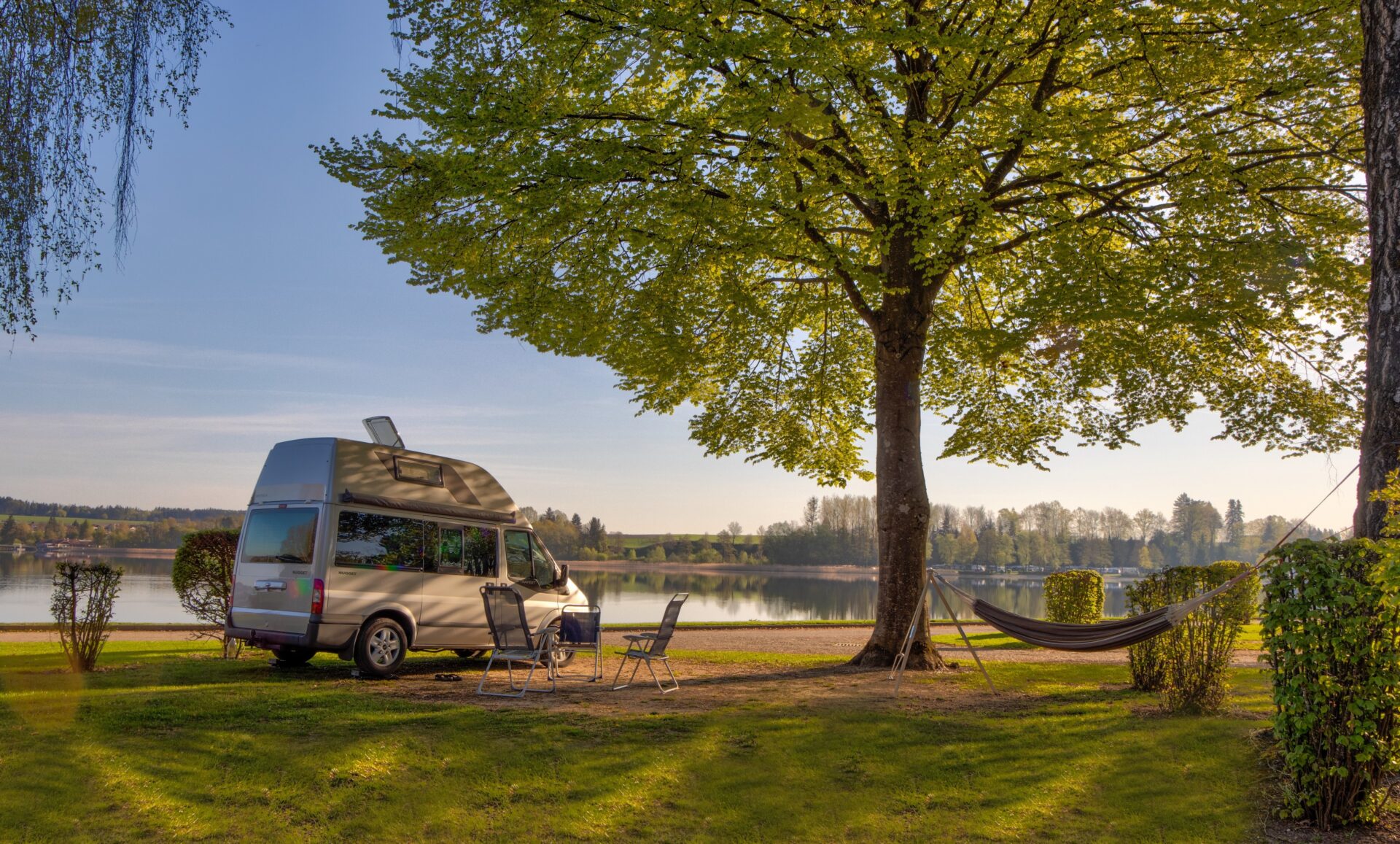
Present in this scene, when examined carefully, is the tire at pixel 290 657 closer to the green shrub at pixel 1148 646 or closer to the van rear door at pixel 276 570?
the van rear door at pixel 276 570

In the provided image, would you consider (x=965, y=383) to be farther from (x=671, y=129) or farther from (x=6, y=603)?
(x=6, y=603)

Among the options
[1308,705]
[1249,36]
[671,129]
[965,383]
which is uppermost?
[1249,36]

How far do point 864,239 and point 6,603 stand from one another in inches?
1124

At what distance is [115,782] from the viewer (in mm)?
5594

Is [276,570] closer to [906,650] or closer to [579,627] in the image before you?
[579,627]

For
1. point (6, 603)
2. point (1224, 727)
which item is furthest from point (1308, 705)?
point (6, 603)

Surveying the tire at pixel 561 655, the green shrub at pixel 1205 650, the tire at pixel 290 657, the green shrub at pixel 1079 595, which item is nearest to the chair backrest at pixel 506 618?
the tire at pixel 561 655

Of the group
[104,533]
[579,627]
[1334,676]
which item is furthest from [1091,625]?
[104,533]

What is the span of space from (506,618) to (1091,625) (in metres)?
6.15

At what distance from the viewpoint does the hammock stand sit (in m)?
7.65

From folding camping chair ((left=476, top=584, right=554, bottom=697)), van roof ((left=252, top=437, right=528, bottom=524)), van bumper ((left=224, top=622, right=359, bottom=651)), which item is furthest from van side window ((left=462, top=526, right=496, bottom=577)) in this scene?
van bumper ((left=224, top=622, right=359, bottom=651))

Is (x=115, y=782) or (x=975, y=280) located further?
(x=975, y=280)

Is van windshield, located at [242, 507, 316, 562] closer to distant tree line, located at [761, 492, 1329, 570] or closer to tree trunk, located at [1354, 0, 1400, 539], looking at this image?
tree trunk, located at [1354, 0, 1400, 539]

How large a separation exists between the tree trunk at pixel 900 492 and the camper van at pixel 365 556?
4.52 metres
